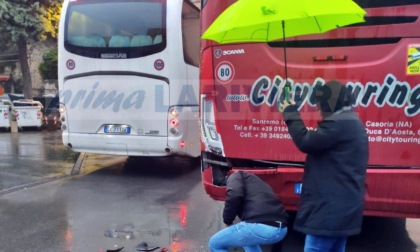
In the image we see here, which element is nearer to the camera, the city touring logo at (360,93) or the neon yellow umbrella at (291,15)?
the neon yellow umbrella at (291,15)

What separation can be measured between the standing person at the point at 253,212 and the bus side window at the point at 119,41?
Answer: 5144mm

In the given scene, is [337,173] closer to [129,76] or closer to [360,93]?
[360,93]

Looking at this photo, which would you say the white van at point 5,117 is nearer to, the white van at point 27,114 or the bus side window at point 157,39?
the white van at point 27,114

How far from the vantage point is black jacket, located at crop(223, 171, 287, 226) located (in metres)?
3.43

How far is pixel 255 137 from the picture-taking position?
448 centimetres

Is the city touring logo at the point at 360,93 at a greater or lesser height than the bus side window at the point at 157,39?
lesser

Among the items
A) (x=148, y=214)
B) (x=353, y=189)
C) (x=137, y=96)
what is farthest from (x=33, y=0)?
(x=353, y=189)

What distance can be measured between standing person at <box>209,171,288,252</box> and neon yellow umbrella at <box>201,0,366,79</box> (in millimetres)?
1204

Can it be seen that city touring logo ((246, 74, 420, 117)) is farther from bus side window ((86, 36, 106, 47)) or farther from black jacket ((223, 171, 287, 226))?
bus side window ((86, 36, 106, 47))

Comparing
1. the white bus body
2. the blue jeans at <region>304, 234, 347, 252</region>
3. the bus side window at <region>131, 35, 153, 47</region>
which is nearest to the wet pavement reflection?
the white bus body

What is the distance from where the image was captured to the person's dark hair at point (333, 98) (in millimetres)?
3125

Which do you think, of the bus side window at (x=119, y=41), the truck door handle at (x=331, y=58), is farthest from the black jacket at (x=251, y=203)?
the bus side window at (x=119, y=41)

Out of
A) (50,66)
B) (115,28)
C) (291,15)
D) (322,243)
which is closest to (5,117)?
(115,28)

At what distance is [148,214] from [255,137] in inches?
94.5
